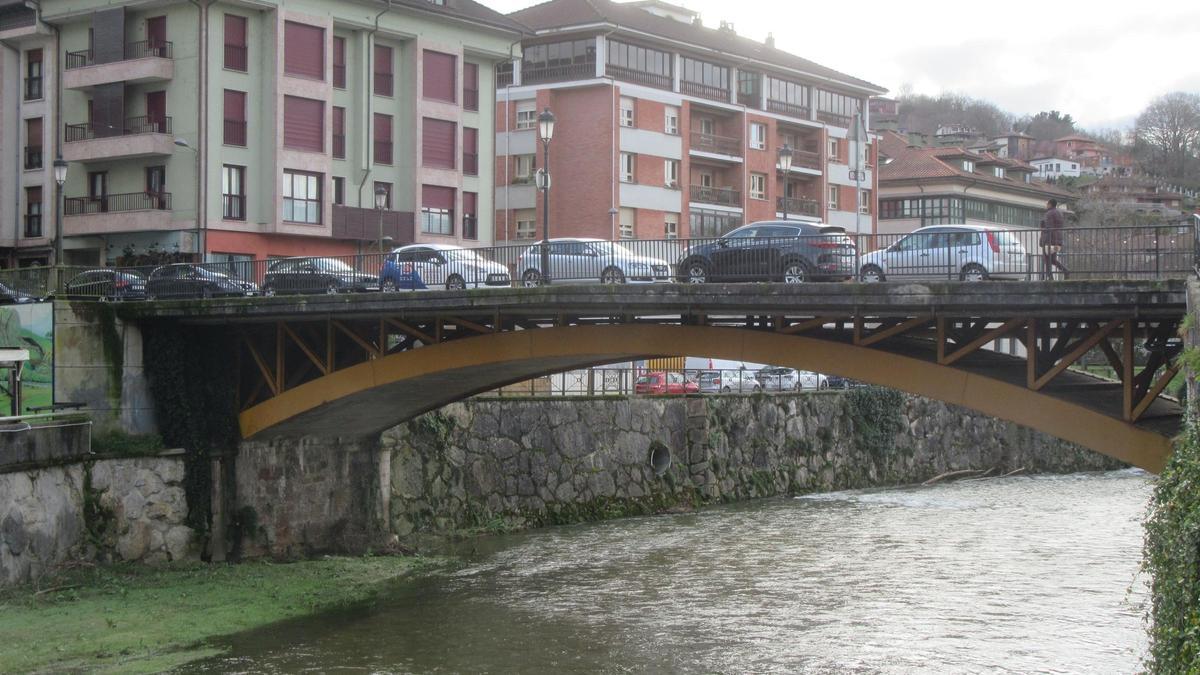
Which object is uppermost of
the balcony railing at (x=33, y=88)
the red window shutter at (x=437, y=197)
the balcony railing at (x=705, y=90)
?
the balcony railing at (x=705, y=90)

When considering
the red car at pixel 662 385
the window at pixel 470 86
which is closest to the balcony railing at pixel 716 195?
the window at pixel 470 86

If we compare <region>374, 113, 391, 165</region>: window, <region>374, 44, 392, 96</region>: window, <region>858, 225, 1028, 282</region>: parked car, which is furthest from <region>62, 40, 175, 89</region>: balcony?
<region>858, 225, 1028, 282</region>: parked car

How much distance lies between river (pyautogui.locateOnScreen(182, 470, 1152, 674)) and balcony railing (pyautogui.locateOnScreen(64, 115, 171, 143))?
1886 cm

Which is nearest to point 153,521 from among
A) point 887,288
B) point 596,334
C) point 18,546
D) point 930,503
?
point 18,546

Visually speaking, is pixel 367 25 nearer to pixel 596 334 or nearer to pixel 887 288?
pixel 596 334

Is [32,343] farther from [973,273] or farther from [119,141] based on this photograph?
[973,273]

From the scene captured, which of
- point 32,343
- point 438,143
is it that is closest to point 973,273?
point 32,343

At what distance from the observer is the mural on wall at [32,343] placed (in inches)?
1260

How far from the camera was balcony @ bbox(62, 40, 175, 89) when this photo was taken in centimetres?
4725

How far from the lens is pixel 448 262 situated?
32.4 m

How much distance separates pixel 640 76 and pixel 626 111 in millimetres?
2079

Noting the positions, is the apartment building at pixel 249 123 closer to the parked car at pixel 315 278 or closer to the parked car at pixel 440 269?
the parked car at pixel 315 278

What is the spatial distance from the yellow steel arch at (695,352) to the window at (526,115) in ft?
104

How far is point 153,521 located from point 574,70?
1473 inches
